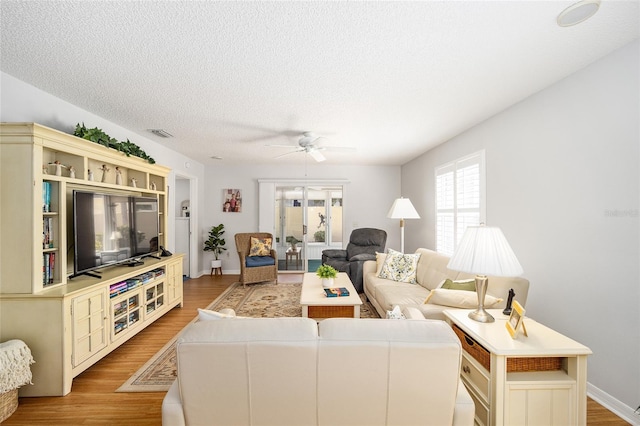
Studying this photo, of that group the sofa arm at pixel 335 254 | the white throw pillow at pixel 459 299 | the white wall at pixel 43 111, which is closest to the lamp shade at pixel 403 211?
the sofa arm at pixel 335 254

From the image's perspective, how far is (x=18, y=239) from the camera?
6.51ft

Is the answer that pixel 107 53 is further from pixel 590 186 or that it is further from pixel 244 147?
pixel 590 186

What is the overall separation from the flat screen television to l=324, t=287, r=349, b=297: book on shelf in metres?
2.28

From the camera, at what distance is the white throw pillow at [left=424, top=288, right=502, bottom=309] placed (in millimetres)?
2170

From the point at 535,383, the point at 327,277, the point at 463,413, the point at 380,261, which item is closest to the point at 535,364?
the point at 535,383

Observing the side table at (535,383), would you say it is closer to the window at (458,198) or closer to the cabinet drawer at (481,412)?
the cabinet drawer at (481,412)

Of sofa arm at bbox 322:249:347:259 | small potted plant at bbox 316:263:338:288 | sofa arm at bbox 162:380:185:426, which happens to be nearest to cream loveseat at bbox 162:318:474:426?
sofa arm at bbox 162:380:185:426

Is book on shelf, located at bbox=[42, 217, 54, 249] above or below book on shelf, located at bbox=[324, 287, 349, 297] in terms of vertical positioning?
above

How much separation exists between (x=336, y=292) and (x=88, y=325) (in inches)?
89.3

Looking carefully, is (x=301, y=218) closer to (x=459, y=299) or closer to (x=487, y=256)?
(x=459, y=299)

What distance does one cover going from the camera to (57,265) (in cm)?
222

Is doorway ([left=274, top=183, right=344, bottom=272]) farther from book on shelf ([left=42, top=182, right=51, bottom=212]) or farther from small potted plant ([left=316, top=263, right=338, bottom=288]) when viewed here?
book on shelf ([left=42, top=182, right=51, bottom=212])

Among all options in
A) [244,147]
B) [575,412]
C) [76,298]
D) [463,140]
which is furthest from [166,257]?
[463,140]

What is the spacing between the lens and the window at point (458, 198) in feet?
11.2
